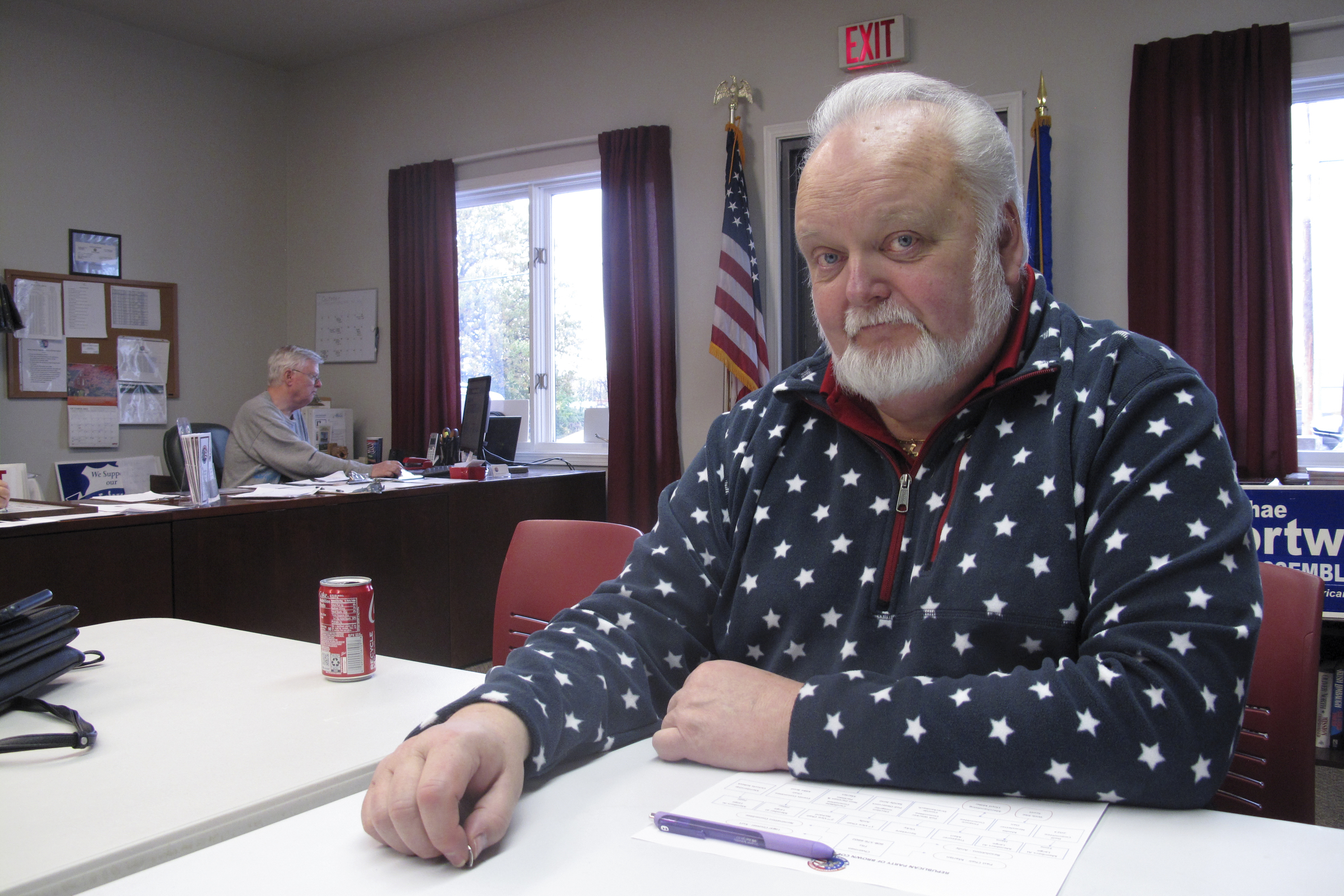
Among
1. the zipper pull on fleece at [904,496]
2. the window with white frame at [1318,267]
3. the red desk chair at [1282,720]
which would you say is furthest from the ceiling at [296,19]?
the red desk chair at [1282,720]

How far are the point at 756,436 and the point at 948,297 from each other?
29 centimetres

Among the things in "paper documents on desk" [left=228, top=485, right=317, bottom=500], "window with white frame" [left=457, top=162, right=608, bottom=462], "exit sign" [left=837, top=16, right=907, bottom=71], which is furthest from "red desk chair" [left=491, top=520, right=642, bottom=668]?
"exit sign" [left=837, top=16, right=907, bottom=71]

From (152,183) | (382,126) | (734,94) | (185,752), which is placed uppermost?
(382,126)

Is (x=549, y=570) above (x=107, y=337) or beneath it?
beneath

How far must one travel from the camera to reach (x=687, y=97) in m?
4.24

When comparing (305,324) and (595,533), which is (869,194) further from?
(305,324)

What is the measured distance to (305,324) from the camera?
18.1ft

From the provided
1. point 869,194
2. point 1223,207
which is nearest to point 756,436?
point 869,194

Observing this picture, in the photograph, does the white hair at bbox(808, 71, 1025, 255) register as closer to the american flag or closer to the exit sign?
the american flag

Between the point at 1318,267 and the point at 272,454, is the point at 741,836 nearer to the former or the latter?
the point at 1318,267

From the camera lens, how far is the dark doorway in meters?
3.98

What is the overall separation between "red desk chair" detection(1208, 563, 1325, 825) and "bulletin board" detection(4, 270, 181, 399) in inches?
201

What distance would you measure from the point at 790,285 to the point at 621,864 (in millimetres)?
3601

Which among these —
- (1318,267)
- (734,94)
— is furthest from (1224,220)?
(734,94)
